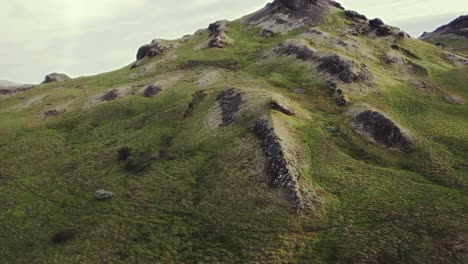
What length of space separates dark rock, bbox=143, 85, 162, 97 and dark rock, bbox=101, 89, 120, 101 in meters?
8.31

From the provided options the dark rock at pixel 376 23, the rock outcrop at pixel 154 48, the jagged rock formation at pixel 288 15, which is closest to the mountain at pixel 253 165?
the dark rock at pixel 376 23

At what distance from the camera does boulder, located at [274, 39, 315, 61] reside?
104 metres

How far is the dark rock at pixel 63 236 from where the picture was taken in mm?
47156

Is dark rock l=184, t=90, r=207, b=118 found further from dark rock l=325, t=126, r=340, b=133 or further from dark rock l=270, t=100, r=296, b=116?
dark rock l=325, t=126, r=340, b=133

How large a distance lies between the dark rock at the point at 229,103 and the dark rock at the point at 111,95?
113 ft

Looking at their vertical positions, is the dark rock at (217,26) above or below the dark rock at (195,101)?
above

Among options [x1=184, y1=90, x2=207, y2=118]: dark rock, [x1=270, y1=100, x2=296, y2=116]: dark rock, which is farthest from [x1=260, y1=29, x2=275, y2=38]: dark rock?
[x1=270, y1=100, x2=296, y2=116]: dark rock

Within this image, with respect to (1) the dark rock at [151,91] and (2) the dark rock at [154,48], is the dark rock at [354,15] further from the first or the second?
(1) the dark rock at [151,91]

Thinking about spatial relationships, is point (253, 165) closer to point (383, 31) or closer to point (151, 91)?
point (151, 91)

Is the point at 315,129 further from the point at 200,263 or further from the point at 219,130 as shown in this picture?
the point at 200,263

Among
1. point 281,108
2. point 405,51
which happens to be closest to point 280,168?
point 281,108

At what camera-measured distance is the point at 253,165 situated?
55625 millimetres

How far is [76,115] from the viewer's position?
93.9m

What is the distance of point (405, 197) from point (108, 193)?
140 feet
